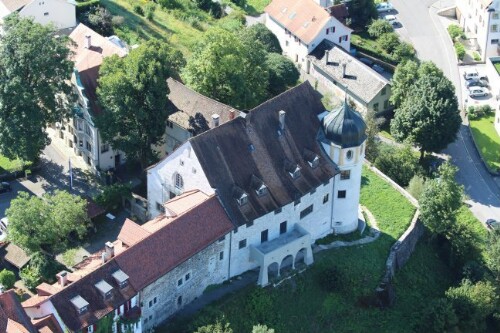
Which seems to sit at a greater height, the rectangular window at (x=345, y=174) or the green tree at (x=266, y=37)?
the rectangular window at (x=345, y=174)

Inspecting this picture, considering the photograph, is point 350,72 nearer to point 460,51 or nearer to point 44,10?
point 460,51

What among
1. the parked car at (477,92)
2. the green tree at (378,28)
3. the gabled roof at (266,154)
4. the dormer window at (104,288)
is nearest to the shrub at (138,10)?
the green tree at (378,28)

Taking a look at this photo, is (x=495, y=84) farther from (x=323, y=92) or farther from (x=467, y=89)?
(x=323, y=92)

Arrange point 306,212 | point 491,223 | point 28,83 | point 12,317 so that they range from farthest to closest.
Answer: point 491,223
point 28,83
point 306,212
point 12,317

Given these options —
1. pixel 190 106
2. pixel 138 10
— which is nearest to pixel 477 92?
pixel 138 10

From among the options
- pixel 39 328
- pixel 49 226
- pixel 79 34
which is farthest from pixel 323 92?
pixel 39 328

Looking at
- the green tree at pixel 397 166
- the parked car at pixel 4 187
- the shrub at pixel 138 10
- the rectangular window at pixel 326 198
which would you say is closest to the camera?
the rectangular window at pixel 326 198

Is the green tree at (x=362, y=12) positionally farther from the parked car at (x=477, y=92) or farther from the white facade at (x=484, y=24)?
the parked car at (x=477, y=92)
